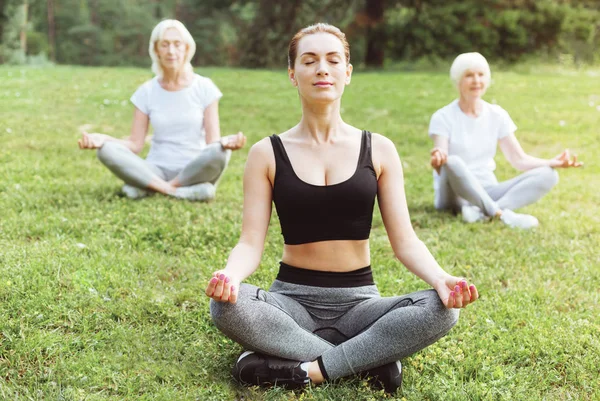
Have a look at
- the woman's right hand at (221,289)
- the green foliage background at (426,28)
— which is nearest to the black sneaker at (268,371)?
the woman's right hand at (221,289)

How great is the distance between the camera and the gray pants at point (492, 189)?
20.0 ft

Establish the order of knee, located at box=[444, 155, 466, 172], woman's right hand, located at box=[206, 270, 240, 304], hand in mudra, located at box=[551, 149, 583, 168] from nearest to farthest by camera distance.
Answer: woman's right hand, located at box=[206, 270, 240, 304] < hand in mudra, located at box=[551, 149, 583, 168] < knee, located at box=[444, 155, 466, 172]

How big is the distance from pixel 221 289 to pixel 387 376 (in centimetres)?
92

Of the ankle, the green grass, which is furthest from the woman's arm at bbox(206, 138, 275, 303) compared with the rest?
the green grass

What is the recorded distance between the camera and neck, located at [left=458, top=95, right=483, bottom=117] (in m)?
6.33

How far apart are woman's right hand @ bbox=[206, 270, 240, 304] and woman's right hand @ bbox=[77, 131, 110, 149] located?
309 cm

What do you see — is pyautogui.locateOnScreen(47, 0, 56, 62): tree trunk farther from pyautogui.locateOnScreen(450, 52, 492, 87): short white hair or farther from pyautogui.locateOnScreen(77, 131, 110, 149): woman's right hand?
pyautogui.locateOnScreen(450, 52, 492, 87): short white hair

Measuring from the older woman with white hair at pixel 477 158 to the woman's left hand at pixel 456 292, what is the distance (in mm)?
3008

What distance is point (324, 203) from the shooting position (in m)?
3.41

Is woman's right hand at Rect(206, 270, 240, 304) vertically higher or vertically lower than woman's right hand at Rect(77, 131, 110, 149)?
lower

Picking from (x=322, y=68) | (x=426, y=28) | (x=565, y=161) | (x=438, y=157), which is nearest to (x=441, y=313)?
(x=322, y=68)

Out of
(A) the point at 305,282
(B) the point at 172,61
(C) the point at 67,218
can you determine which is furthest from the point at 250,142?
(A) the point at 305,282

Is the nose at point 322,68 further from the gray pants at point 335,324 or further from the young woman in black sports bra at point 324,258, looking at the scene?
the gray pants at point 335,324

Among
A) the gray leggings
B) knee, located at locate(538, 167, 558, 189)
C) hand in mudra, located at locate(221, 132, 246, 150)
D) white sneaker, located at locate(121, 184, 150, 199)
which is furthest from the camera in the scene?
white sneaker, located at locate(121, 184, 150, 199)
